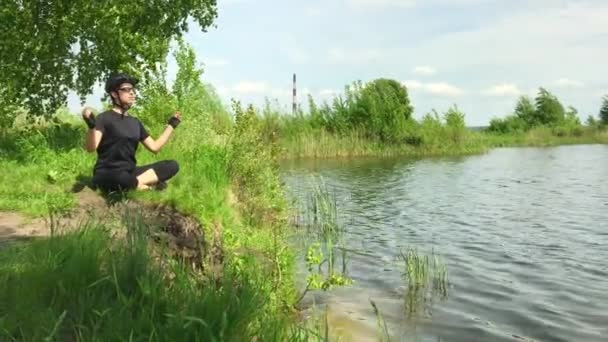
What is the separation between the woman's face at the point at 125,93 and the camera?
836cm

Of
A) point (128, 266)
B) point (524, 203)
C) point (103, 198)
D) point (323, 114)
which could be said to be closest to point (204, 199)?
point (103, 198)

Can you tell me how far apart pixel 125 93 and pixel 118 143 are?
0.75 metres

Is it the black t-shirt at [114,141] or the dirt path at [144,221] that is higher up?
the black t-shirt at [114,141]

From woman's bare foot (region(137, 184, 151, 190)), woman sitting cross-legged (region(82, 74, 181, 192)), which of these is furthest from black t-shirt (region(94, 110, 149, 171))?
woman's bare foot (region(137, 184, 151, 190))

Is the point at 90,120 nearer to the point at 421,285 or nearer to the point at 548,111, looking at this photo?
the point at 421,285

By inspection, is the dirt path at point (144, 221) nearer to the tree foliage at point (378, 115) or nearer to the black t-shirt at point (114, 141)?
the black t-shirt at point (114, 141)

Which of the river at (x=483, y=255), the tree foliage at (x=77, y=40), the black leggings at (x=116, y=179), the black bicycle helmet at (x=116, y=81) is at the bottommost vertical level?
the river at (x=483, y=255)

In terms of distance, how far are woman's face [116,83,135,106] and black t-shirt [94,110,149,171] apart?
329 millimetres

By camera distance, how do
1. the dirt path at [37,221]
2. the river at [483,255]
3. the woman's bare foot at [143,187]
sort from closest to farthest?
the dirt path at [37,221] < the river at [483,255] < the woman's bare foot at [143,187]

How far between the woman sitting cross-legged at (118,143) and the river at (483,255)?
3107 mm

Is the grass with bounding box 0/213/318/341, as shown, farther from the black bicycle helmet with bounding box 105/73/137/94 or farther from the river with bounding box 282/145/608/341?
the black bicycle helmet with bounding box 105/73/137/94

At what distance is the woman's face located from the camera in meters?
8.36

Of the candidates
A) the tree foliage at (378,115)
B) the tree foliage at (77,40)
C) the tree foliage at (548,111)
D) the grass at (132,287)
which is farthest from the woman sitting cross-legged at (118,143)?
the tree foliage at (548,111)

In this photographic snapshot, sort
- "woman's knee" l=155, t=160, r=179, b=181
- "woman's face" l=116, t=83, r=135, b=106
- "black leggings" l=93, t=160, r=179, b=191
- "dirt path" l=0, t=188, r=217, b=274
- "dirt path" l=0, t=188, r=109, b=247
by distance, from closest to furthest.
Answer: "dirt path" l=0, t=188, r=109, b=247, "dirt path" l=0, t=188, r=217, b=274, "woman's face" l=116, t=83, r=135, b=106, "black leggings" l=93, t=160, r=179, b=191, "woman's knee" l=155, t=160, r=179, b=181
